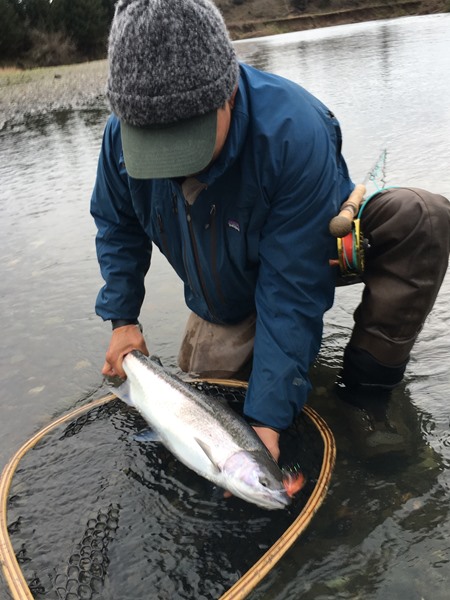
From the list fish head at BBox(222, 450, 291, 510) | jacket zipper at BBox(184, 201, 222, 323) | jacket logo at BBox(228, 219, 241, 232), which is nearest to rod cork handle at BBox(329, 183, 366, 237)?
jacket logo at BBox(228, 219, 241, 232)

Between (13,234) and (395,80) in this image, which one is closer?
(13,234)

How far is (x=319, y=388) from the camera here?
3.33 meters

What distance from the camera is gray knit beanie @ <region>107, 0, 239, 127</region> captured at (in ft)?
6.52

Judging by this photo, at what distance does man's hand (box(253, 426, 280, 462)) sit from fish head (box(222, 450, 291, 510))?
0.58 ft

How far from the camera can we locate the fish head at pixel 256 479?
2.06 meters

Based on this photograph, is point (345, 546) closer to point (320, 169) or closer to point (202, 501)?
point (202, 501)

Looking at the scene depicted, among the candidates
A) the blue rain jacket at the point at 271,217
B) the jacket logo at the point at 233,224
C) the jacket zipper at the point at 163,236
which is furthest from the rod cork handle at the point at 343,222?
the jacket zipper at the point at 163,236

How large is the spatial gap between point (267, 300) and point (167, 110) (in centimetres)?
91

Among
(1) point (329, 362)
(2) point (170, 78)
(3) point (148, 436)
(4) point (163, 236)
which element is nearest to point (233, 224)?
(4) point (163, 236)

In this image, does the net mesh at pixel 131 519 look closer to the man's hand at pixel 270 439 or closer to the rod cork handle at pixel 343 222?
the man's hand at pixel 270 439

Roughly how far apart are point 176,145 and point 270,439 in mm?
1198

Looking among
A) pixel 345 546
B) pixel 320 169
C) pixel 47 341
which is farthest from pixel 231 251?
pixel 47 341

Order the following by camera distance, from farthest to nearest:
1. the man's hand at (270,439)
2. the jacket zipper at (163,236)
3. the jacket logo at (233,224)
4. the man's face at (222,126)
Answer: the jacket zipper at (163,236), the jacket logo at (233,224), the man's hand at (270,439), the man's face at (222,126)

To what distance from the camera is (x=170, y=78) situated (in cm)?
200
